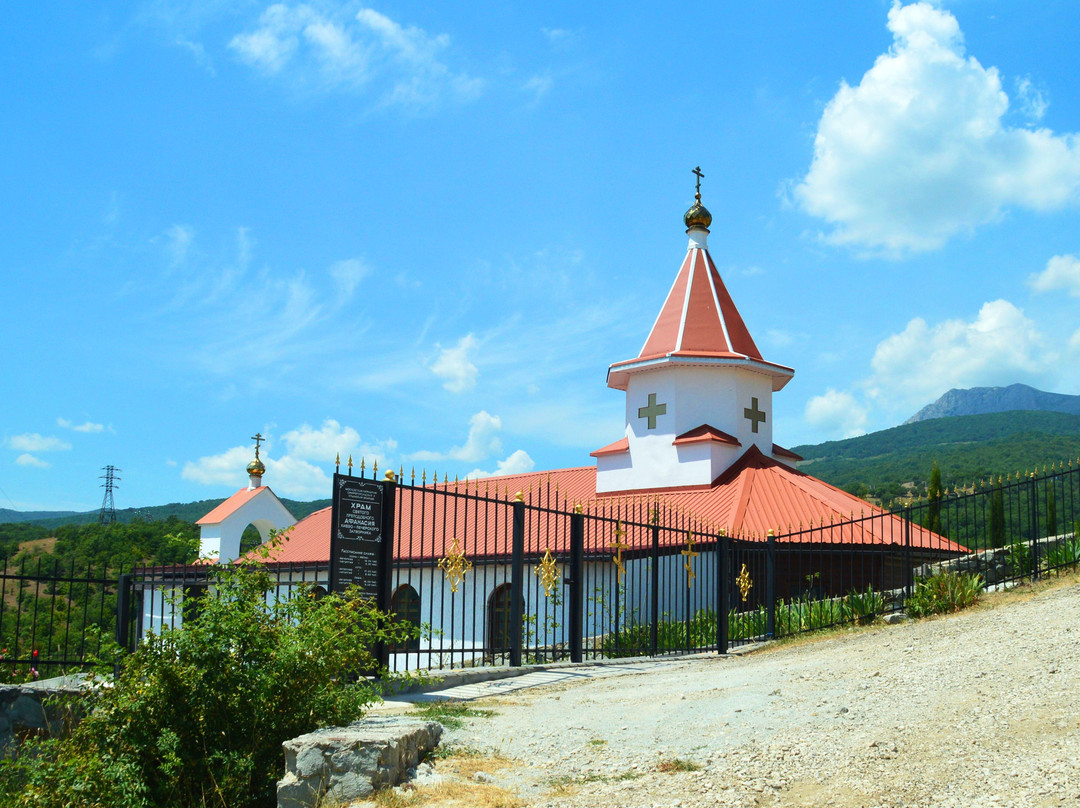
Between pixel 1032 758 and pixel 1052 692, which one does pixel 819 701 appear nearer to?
pixel 1052 692

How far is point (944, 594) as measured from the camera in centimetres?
1302

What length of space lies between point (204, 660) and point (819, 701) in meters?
4.83

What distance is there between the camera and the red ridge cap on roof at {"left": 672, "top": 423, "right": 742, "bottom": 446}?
79.9 ft

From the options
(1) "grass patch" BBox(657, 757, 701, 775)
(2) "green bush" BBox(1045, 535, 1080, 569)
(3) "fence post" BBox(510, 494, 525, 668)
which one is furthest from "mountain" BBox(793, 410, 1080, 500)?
(1) "grass patch" BBox(657, 757, 701, 775)

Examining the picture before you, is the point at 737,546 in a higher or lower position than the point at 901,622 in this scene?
higher

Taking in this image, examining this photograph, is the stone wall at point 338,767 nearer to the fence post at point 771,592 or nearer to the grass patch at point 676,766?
the grass patch at point 676,766

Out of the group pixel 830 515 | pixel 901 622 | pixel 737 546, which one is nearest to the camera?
pixel 901 622

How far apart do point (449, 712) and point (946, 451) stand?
287ft

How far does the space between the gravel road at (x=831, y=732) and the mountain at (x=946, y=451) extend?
136 ft

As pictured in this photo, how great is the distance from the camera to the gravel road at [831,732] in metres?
A: 5.55

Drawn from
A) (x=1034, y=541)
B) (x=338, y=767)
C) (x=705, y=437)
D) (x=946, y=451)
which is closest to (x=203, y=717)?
(x=338, y=767)

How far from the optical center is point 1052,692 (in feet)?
23.2

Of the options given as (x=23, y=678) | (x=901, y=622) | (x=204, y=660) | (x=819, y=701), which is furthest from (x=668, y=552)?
(x=204, y=660)

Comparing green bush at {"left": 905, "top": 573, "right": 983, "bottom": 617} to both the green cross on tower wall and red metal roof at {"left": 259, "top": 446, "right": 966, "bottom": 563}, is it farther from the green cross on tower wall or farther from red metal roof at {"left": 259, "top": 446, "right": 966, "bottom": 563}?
the green cross on tower wall
